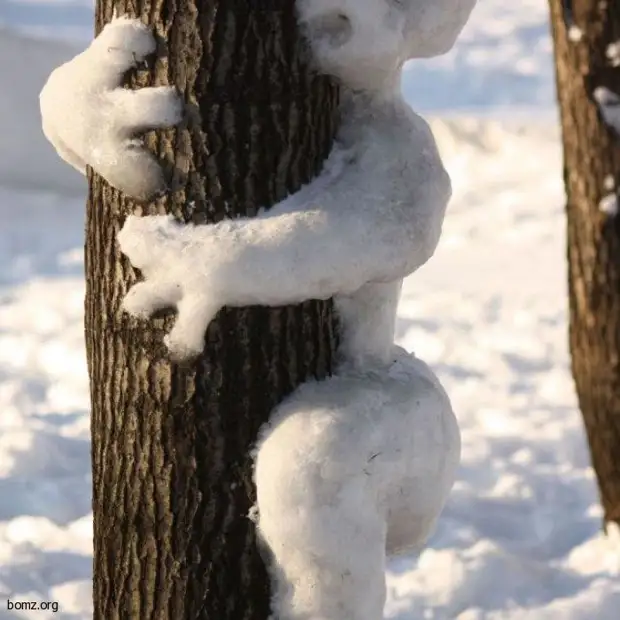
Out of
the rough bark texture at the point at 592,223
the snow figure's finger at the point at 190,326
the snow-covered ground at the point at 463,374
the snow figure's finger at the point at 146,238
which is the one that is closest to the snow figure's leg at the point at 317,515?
the snow figure's finger at the point at 190,326

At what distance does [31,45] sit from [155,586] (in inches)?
269

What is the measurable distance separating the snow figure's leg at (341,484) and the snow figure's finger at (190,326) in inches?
6.1

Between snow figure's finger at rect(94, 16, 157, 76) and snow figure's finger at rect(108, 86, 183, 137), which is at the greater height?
snow figure's finger at rect(94, 16, 157, 76)

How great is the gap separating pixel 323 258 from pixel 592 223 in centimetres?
185

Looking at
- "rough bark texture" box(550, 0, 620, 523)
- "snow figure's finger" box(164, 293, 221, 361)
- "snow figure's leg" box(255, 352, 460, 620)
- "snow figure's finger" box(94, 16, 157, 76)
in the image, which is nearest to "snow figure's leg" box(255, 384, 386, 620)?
"snow figure's leg" box(255, 352, 460, 620)

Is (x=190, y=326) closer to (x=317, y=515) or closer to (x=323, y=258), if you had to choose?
(x=323, y=258)

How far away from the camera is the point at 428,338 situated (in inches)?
201

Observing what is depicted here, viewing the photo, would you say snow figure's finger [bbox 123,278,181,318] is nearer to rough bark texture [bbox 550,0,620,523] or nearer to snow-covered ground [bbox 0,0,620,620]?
snow-covered ground [bbox 0,0,620,620]

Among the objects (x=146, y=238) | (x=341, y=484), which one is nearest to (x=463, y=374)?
(x=341, y=484)

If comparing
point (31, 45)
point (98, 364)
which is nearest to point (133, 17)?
point (98, 364)

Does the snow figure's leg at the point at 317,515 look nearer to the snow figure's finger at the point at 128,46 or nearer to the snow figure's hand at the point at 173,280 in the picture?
the snow figure's hand at the point at 173,280

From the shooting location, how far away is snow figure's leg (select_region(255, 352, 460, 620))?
1458 mm

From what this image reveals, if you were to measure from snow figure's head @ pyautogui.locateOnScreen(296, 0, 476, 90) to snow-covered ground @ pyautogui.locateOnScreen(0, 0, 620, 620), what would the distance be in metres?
1.83

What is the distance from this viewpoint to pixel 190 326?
144 cm
